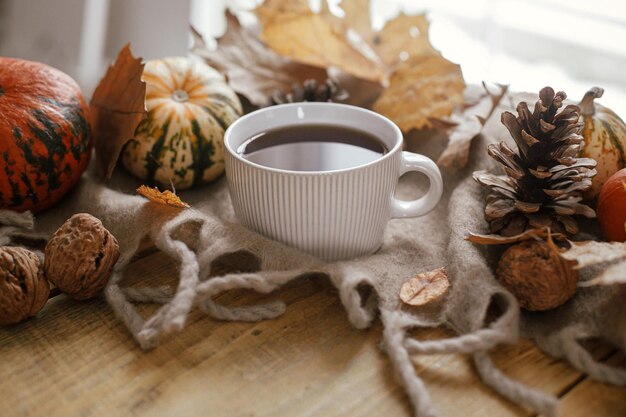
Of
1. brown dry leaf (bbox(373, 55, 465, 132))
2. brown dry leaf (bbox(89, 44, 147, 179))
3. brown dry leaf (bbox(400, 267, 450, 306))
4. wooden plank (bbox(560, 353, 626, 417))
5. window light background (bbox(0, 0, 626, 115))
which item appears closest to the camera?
wooden plank (bbox(560, 353, 626, 417))

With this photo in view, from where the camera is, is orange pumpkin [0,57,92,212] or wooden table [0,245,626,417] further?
orange pumpkin [0,57,92,212]

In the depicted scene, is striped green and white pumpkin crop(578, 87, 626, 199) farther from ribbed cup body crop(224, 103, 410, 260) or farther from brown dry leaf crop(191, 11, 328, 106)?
brown dry leaf crop(191, 11, 328, 106)

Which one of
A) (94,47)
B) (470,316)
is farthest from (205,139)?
(94,47)

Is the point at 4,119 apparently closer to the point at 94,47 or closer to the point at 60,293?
the point at 60,293

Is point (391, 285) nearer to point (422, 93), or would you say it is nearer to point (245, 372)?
point (245, 372)

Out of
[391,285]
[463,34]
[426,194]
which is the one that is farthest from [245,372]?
[463,34]

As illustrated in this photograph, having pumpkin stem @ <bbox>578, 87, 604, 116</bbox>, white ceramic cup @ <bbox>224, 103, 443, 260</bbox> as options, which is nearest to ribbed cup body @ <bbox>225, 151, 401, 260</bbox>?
white ceramic cup @ <bbox>224, 103, 443, 260</bbox>

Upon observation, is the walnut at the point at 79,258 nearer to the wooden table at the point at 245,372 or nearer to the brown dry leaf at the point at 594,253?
the wooden table at the point at 245,372
